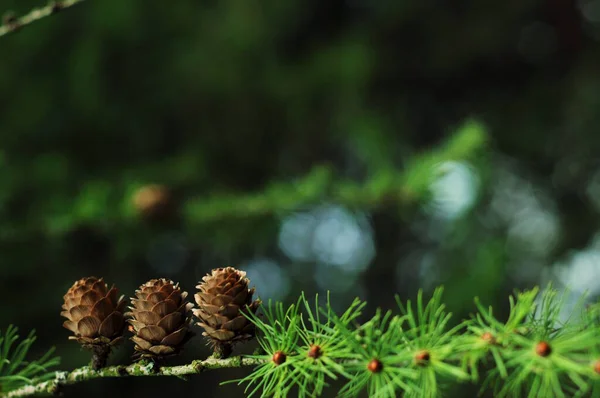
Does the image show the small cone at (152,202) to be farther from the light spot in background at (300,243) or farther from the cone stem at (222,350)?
the light spot in background at (300,243)

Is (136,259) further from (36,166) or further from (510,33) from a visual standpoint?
(510,33)

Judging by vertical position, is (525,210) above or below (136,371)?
above

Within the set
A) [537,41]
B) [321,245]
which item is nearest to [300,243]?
[321,245]

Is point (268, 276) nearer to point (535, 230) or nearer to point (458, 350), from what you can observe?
point (535, 230)

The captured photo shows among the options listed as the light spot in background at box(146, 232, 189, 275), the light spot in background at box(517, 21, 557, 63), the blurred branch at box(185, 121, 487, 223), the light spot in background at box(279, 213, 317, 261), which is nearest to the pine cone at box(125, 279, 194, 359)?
the blurred branch at box(185, 121, 487, 223)

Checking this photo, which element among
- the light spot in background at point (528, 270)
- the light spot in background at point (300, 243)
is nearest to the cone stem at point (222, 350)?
the light spot in background at point (300, 243)

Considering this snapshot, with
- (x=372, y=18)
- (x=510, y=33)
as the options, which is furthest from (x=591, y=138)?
(x=372, y=18)

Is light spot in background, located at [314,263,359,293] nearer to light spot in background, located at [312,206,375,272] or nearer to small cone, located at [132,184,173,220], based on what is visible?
light spot in background, located at [312,206,375,272]

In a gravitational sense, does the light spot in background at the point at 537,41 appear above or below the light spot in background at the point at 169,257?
above
